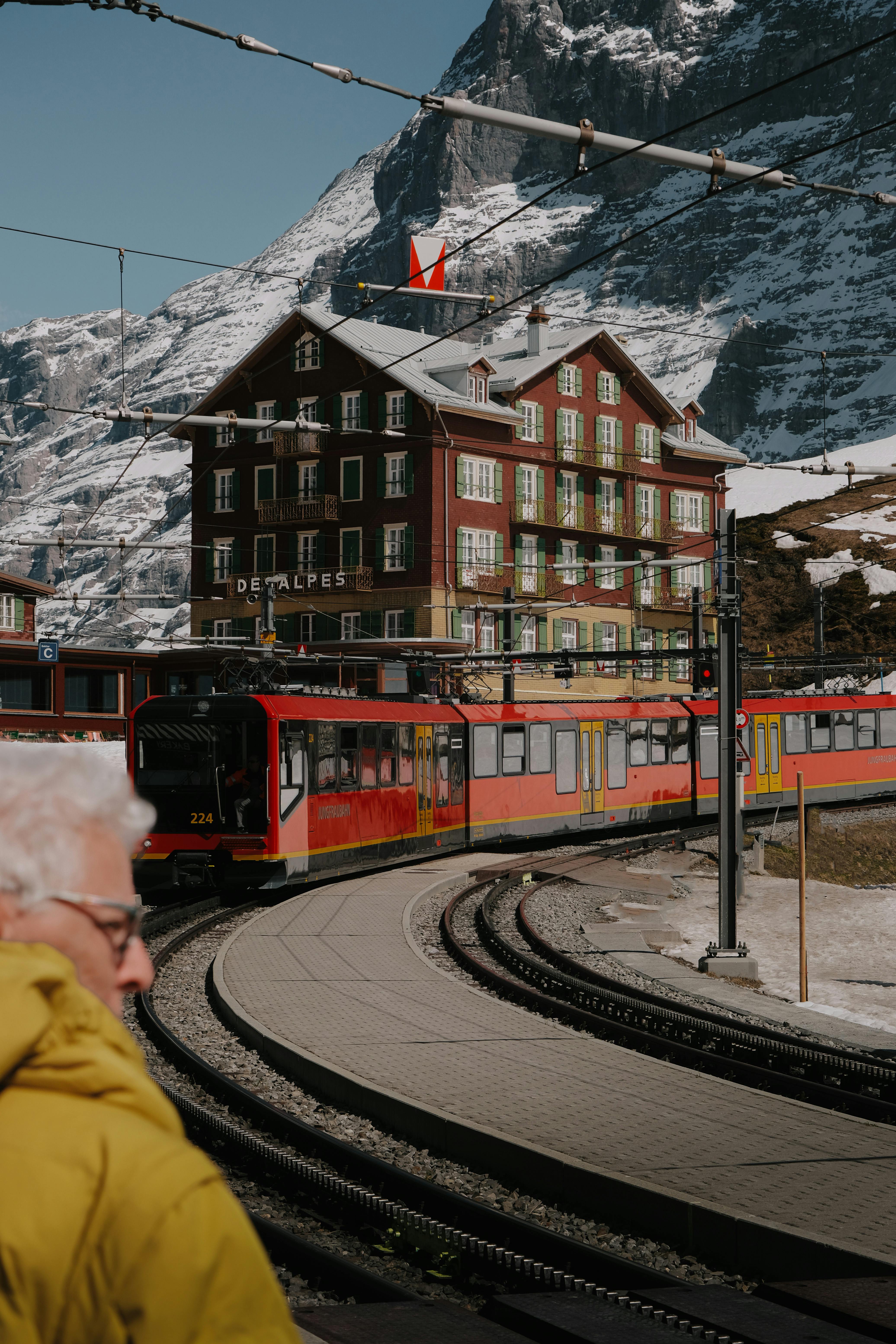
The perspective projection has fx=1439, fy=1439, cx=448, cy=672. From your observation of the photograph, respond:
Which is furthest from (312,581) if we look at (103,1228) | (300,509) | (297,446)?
(103,1228)

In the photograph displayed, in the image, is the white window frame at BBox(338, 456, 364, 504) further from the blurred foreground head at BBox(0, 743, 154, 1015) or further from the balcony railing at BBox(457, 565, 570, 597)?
the blurred foreground head at BBox(0, 743, 154, 1015)

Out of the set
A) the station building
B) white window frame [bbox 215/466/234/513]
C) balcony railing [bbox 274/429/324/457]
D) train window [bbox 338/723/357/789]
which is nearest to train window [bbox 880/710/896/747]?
the station building

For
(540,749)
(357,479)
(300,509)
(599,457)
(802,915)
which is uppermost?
(599,457)

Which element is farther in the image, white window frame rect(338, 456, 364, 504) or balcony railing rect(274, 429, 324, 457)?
balcony railing rect(274, 429, 324, 457)

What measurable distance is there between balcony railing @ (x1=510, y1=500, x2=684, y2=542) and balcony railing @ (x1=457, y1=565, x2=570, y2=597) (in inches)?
82.1

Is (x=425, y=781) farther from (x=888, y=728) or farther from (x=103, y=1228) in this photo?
(x=103, y=1228)

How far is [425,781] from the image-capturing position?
2556cm

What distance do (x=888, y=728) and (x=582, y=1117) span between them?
113ft

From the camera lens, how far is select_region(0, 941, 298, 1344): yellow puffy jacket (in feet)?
4.36

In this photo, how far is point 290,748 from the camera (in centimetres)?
1995

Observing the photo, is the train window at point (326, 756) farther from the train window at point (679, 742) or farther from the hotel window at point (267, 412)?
the hotel window at point (267, 412)

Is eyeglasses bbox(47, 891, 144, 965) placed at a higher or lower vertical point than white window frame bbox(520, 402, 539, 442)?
lower

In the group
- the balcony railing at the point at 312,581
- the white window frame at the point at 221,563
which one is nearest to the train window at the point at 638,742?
the balcony railing at the point at 312,581

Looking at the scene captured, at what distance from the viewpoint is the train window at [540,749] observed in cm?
2938
